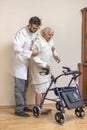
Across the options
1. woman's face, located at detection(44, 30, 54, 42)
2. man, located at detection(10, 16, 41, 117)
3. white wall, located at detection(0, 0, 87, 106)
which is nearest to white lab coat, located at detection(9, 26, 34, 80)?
man, located at detection(10, 16, 41, 117)

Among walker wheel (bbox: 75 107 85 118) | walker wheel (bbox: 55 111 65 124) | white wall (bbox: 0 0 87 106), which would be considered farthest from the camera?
white wall (bbox: 0 0 87 106)

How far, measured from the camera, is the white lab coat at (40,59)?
11.5ft

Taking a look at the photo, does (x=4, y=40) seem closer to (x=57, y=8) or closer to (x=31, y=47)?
(x=31, y=47)

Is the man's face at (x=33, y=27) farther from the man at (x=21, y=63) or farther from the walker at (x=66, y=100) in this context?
the walker at (x=66, y=100)

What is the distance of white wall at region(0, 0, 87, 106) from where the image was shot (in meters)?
3.93

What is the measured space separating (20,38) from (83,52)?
3.70 feet

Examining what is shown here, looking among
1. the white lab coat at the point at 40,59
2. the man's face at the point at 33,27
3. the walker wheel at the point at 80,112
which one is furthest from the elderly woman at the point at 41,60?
the walker wheel at the point at 80,112

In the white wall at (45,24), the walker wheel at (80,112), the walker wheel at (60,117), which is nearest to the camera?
the walker wheel at (60,117)

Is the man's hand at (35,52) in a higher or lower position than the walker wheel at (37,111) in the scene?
higher

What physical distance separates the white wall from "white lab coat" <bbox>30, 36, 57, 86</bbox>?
1.72 ft

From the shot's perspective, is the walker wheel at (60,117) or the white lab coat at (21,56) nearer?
the walker wheel at (60,117)

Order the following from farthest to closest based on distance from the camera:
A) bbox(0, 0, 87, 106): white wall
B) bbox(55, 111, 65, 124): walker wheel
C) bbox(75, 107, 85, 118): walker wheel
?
bbox(0, 0, 87, 106): white wall → bbox(75, 107, 85, 118): walker wheel → bbox(55, 111, 65, 124): walker wheel

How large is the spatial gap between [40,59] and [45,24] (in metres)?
0.78

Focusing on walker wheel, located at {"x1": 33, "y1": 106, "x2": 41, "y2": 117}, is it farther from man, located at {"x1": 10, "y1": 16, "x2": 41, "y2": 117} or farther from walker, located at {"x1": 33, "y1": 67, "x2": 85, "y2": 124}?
man, located at {"x1": 10, "y1": 16, "x2": 41, "y2": 117}
